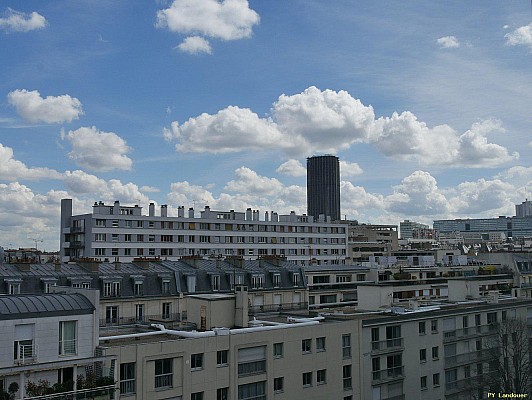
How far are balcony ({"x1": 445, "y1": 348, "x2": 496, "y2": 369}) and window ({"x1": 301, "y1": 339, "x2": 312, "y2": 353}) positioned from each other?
1590 centimetres

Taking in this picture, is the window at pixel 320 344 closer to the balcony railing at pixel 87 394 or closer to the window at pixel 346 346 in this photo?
the window at pixel 346 346

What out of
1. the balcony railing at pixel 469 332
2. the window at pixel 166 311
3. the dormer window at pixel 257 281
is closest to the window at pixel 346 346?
the balcony railing at pixel 469 332

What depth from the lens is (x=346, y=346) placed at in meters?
43.9

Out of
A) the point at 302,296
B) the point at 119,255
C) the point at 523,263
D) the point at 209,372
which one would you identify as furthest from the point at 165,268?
the point at 523,263

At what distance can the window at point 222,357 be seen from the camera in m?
36.3

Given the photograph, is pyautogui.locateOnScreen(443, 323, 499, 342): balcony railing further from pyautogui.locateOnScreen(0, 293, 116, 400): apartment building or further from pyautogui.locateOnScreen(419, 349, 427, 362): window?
pyautogui.locateOnScreen(0, 293, 116, 400): apartment building

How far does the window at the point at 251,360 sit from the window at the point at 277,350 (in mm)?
905

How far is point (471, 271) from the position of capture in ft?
316

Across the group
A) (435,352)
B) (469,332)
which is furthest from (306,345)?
(469,332)

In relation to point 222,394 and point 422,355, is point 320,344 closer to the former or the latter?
point 222,394

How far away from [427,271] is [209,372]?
71.9 meters

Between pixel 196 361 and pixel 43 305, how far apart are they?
31.2 ft

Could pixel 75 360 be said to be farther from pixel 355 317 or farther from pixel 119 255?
pixel 119 255

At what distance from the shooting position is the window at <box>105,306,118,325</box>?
52216 millimetres
